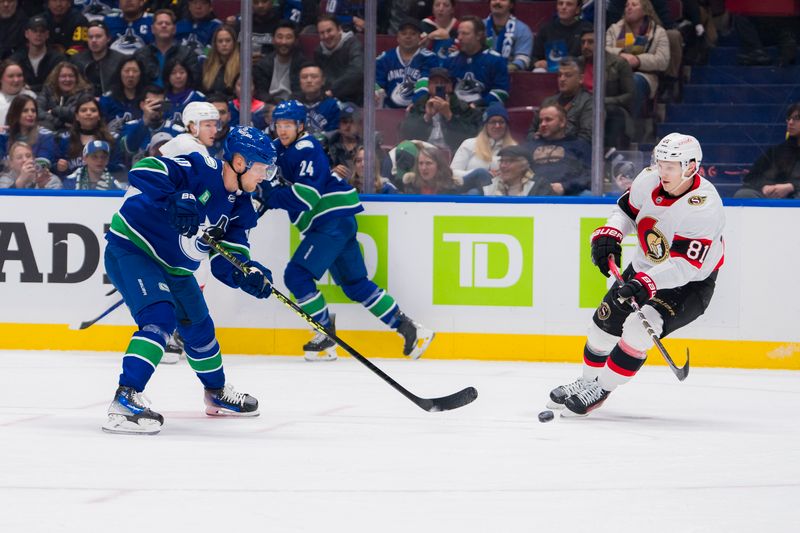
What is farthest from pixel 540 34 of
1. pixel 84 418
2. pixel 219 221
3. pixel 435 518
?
pixel 435 518

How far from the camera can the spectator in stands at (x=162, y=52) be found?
274 inches

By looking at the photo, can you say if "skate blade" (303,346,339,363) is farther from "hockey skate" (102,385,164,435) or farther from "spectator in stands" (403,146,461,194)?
"hockey skate" (102,385,164,435)

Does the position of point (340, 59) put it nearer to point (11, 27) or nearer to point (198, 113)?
point (198, 113)

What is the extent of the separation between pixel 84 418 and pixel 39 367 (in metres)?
1.56

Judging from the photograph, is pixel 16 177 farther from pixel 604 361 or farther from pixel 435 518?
pixel 435 518

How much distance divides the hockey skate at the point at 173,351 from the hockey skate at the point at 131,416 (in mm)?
2031

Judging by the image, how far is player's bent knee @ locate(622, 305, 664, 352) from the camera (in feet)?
14.9

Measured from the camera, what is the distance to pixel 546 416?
4633mm

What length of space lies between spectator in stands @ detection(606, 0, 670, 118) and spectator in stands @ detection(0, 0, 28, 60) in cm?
316

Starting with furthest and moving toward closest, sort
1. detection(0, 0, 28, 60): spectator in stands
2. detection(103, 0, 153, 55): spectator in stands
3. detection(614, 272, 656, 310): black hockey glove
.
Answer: detection(0, 0, 28, 60): spectator in stands < detection(103, 0, 153, 55): spectator in stands < detection(614, 272, 656, 310): black hockey glove

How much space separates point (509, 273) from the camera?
6484 mm

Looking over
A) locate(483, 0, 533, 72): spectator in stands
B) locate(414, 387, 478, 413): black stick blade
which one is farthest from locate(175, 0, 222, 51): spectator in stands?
locate(414, 387, 478, 413): black stick blade

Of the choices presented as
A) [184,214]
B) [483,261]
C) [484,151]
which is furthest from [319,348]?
[184,214]

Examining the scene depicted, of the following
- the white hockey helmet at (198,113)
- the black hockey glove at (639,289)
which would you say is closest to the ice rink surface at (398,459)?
the black hockey glove at (639,289)
